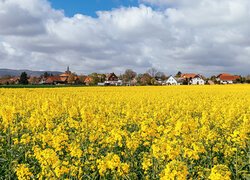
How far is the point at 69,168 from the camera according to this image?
4.55 metres

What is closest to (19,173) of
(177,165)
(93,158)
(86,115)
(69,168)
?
(69,168)

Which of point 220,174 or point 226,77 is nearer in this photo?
point 220,174

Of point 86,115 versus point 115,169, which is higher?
point 86,115

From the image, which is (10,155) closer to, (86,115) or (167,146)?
(86,115)

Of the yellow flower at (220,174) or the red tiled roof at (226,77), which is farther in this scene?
the red tiled roof at (226,77)

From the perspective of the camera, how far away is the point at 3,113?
23.2ft

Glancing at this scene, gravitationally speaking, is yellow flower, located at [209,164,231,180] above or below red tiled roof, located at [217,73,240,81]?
below

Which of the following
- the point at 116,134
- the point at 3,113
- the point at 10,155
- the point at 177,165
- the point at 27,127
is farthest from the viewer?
the point at 27,127

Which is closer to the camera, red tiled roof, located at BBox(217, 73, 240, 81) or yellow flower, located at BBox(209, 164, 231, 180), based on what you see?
yellow flower, located at BBox(209, 164, 231, 180)

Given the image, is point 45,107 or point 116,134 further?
point 45,107

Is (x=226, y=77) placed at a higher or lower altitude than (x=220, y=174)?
higher

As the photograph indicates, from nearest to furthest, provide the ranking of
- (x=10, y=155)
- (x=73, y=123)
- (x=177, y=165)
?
(x=177, y=165)
(x=10, y=155)
(x=73, y=123)

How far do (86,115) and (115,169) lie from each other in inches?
114

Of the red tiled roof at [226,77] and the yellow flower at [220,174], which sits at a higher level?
the red tiled roof at [226,77]
